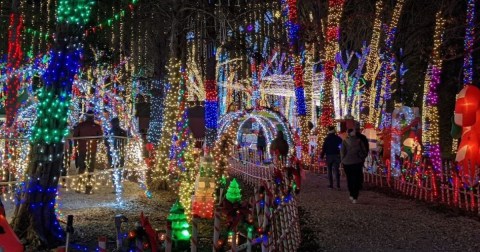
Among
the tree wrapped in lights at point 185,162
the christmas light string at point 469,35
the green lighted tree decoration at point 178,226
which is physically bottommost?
the green lighted tree decoration at point 178,226

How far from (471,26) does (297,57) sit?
21.2ft

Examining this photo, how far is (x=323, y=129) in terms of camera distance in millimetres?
19750

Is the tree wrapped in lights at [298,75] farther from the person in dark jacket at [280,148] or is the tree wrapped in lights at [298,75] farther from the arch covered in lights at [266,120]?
the person in dark jacket at [280,148]

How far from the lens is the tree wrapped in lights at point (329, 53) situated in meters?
19.3

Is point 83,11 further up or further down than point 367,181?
further up

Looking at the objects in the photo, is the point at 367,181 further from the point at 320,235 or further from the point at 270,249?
the point at 270,249

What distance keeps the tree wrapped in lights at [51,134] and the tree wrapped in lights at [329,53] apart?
13.3 m

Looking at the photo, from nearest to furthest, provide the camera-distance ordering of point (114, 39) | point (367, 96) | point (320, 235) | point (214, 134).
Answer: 1. point (320, 235)
2. point (214, 134)
3. point (114, 39)
4. point (367, 96)

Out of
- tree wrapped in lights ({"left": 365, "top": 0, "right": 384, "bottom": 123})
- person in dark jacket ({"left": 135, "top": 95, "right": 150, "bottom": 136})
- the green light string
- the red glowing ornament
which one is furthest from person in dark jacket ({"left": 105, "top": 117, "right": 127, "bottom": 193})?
person in dark jacket ({"left": 135, "top": 95, "right": 150, "bottom": 136})

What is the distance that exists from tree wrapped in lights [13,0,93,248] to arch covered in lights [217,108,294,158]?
30.5 ft

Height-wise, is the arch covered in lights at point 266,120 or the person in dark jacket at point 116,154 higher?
the arch covered in lights at point 266,120

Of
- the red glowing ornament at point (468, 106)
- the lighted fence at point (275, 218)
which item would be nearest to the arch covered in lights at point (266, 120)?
the red glowing ornament at point (468, 106)

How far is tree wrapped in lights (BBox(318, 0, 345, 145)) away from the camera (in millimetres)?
19328

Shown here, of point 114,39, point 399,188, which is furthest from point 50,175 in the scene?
point 114,39
